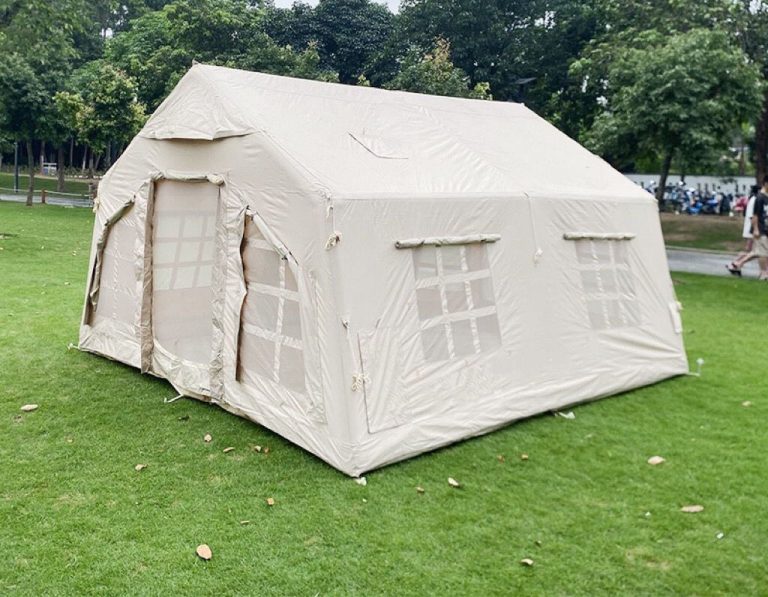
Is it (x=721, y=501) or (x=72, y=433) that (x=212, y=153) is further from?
(x=721, y=501)

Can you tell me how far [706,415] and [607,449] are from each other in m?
1.35

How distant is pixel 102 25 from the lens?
157 ft

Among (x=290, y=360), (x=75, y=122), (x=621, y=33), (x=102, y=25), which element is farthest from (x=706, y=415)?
(x=102, y=25)

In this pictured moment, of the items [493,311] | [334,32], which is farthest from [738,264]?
[334,32]

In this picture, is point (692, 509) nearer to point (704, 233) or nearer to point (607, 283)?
point (607, 283)

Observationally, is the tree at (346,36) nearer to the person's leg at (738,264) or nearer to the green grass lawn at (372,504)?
the person's leg at (738,264)

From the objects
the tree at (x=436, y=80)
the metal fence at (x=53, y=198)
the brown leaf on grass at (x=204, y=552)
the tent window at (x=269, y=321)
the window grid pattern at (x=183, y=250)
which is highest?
the tree at (x=436, y=80)

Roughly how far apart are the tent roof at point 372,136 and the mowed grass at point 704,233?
1365cm

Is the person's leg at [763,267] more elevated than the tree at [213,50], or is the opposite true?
the tree at [213,50]

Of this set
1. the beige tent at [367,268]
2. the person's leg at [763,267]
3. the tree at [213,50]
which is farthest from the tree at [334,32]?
the beige tent at [367,268]

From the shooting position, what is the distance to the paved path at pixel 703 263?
47.6 feet

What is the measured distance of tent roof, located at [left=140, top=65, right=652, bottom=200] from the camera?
202 inches

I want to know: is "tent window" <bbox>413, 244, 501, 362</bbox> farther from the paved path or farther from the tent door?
the paved path

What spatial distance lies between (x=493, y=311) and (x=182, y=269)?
2921 millimetres
